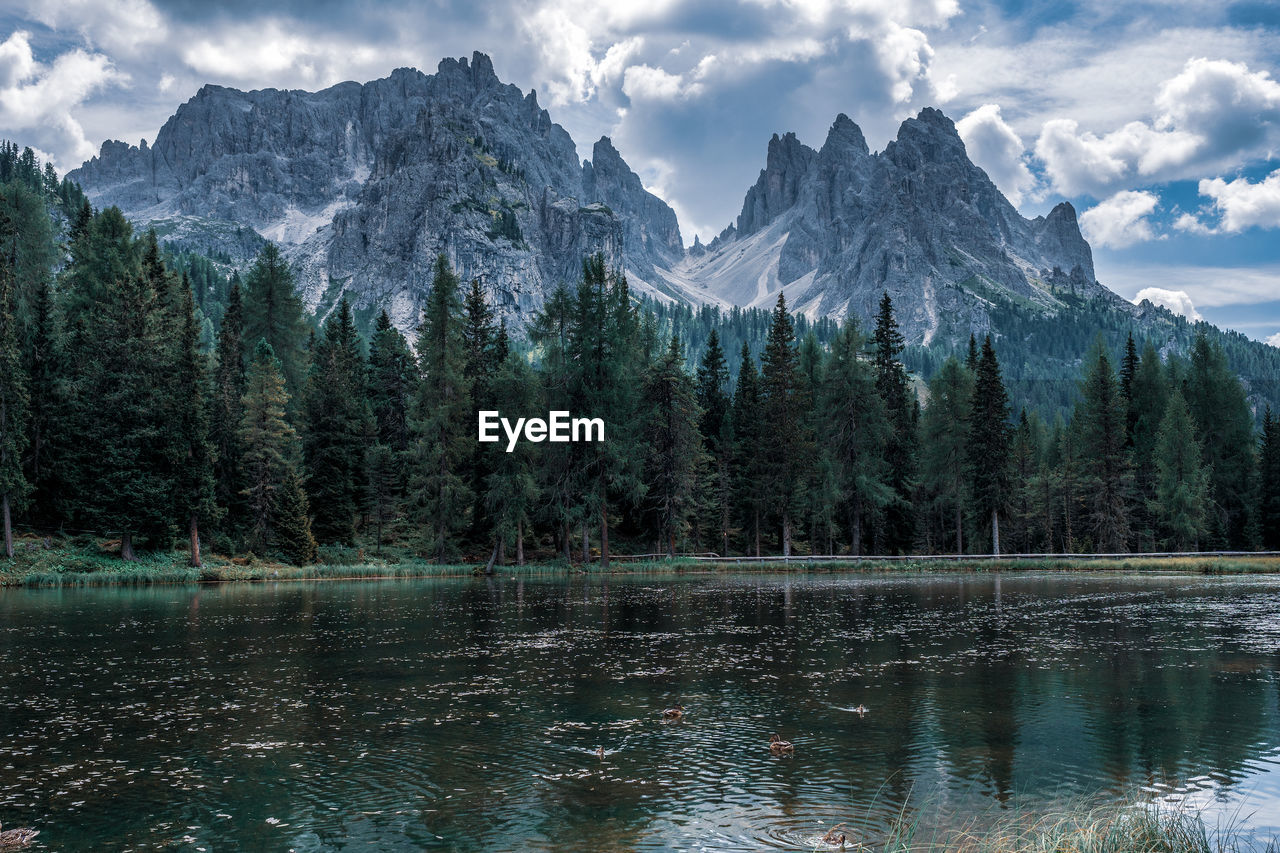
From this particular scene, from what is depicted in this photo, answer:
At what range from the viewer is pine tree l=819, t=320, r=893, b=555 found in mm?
73938

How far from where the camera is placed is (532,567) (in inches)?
2574

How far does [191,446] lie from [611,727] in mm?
54230

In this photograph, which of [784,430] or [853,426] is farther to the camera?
[853,426]

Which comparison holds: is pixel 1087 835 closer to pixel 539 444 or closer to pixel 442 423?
pixel 539 444

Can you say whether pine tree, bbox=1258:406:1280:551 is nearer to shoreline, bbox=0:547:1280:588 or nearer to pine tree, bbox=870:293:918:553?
shoreline, bbox=0:547:1280:588

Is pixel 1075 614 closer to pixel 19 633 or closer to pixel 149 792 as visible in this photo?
pixel 149 792

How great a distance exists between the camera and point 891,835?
10430 millimetres

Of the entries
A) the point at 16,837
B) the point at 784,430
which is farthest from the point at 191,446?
the point at 16,837

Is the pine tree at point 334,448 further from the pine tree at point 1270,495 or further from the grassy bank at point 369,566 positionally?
the pine tree at point 1270,495

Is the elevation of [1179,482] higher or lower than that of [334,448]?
lower

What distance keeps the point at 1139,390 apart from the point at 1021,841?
9610 cm

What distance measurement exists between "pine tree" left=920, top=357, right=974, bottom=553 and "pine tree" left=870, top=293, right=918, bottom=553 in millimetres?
1721

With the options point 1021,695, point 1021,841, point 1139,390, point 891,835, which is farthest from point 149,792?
point 1139,390

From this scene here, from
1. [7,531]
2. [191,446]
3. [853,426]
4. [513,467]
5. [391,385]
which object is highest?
[391,385]
